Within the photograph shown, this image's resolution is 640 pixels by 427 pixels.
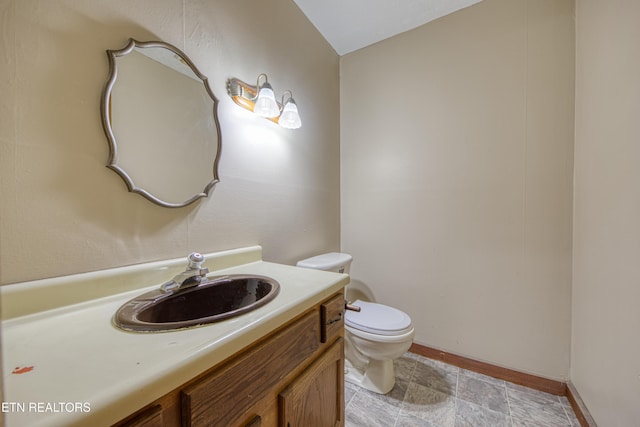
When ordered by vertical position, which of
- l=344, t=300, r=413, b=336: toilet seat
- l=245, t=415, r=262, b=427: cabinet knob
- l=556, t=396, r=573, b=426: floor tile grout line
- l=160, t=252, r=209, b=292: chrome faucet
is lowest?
l=556, t=396, r=573, b=426: floor tile grout line

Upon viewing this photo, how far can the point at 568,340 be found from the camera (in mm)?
1344

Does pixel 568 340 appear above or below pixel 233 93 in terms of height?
below

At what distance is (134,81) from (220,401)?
99 cm

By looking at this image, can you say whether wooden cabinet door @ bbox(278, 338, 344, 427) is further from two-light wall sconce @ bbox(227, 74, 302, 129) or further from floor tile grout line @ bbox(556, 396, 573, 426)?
floor tile grout line @ bbox(556, 396, 573, 426)

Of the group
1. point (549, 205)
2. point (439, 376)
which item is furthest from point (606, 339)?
point (439, 376)

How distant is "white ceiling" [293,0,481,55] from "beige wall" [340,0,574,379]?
0.08 meters

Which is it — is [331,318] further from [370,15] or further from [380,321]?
[370,15]

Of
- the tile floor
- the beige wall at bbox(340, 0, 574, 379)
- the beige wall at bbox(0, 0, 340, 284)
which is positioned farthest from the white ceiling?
the tile floor

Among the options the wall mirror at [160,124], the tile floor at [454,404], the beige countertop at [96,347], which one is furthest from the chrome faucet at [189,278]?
the tile floor at [454,404]

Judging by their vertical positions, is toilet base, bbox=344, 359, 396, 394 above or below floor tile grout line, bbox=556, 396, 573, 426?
above

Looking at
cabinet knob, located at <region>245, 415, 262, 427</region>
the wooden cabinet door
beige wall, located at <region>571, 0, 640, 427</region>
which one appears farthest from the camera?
beige wall, located at <region>571, 0, 640, 427</region>

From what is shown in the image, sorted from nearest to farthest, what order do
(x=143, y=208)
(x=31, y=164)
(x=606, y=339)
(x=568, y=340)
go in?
(x=31, y=164) < (x=143, y=208) < (x=606, y=339) < (x=568, y=340)

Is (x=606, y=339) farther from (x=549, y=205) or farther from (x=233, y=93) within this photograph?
(x=233, y=93)

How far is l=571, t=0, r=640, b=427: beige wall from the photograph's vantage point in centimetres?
87
